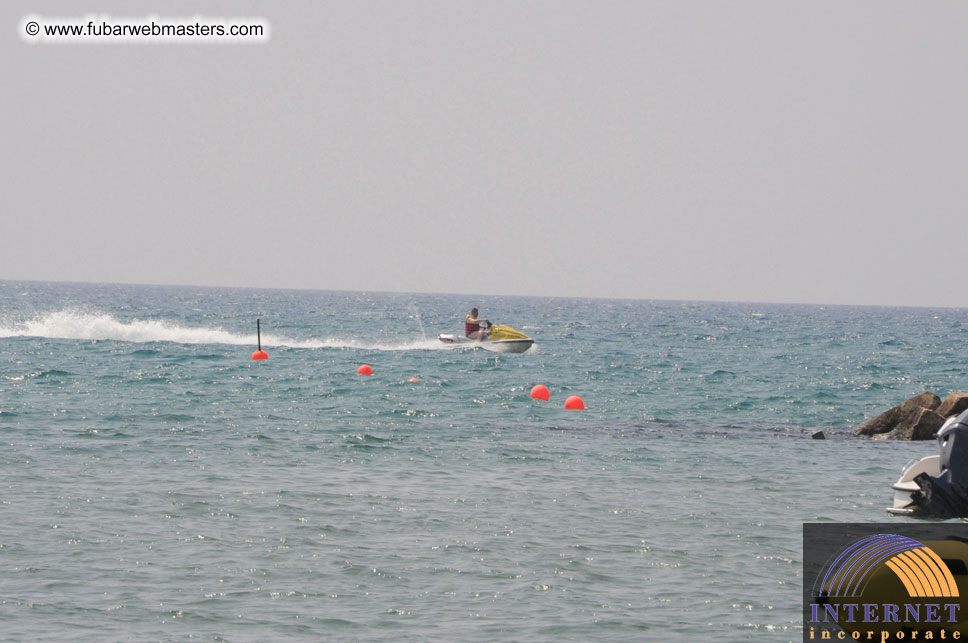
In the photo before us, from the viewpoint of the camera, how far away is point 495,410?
33125 millimetres

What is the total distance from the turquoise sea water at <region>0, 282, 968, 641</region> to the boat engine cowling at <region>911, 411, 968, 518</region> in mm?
765

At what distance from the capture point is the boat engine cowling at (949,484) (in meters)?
17.6

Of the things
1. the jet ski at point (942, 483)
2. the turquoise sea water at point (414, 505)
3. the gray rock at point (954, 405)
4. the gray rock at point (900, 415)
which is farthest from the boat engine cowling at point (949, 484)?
the gray rock at point (900, 415)

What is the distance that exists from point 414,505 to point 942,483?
9.13 meters

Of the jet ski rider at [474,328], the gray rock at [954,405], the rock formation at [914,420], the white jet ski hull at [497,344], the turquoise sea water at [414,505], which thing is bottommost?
the turquoise sea water at [414,505]

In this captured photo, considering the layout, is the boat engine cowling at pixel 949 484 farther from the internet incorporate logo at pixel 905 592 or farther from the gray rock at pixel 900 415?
the gray rock at pixel 900 415

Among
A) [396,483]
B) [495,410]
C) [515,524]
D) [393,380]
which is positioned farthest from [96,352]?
[515,524]

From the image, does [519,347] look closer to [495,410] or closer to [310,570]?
[495,410]

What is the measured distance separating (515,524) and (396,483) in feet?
13.1

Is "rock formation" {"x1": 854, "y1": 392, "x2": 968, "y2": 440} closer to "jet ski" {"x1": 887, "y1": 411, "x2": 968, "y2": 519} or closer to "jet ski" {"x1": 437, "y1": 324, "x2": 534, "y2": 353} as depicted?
"jet ski" {"x1": 887, "y1": 411, "x2": 968, "y2": 519}

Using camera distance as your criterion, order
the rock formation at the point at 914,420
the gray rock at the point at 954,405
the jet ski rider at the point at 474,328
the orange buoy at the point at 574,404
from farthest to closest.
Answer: the jet ski rider at the point at 474,328 → the orange buoy at the point at 574,404 → the rock formation at the point at 914,420 → the gray rock at the point at 954,405

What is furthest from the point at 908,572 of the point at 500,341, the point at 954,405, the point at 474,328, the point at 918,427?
the point at 500,341

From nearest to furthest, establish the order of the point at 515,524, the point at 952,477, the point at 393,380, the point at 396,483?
the point at 515,524 < the point at 952,477 < the point at 396,483 < the point at 393,380

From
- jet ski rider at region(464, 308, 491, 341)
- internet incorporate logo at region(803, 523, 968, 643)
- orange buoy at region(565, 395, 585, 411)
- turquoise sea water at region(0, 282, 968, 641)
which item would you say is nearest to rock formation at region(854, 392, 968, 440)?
turquoise sea water at region(0, 282, 968, 641)
